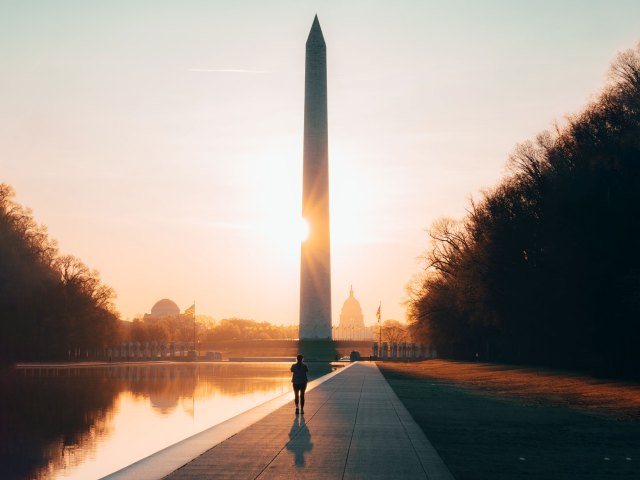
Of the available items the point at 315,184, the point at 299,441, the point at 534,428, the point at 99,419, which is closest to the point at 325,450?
the point at 299,441

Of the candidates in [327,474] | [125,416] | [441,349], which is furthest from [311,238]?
[327,474]

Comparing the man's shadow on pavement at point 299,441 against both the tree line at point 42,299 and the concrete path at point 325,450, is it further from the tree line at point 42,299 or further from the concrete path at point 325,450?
the tree line at point 42,299

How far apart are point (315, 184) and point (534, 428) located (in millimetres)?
59741

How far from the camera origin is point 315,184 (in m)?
81.2

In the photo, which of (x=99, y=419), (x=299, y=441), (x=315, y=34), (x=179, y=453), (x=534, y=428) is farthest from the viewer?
(x=315, y=34)

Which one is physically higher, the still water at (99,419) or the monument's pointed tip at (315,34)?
the monument's pointed tip at (315,34)

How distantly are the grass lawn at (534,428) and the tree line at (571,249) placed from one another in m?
4.08

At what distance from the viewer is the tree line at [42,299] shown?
227 ft

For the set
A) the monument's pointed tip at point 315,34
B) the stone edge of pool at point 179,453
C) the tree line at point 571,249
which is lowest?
the stone edge of pool at point 179,453

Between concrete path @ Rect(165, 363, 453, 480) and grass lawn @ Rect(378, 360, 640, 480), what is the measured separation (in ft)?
2.05

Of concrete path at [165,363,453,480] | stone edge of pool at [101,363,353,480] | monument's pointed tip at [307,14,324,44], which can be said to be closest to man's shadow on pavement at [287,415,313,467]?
concrete path at [165,363,453,480]

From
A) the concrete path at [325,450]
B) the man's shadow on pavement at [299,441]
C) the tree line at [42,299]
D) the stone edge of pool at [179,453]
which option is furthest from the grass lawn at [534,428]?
the tree line at [42,299]

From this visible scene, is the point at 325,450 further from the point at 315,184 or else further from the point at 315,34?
the point at 315,34

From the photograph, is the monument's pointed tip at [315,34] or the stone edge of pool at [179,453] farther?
the monument's pointed tip at [315,34]
